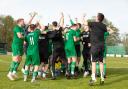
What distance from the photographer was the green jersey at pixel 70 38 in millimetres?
16312

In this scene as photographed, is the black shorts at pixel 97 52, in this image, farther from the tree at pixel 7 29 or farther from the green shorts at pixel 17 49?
the tree at pixel 7 29

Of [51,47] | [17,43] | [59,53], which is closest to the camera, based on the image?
[17,43]

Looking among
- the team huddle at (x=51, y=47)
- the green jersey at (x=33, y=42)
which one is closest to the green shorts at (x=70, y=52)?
the team huddle at (x=51, y=47)

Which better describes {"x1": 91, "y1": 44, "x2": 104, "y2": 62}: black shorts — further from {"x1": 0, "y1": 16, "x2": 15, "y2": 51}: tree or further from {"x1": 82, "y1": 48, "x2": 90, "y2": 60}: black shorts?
{"x1": 0, "y1": 16, "x2": 15, "y2": 51}: tree

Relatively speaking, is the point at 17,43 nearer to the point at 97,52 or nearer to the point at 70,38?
the point at 70,38

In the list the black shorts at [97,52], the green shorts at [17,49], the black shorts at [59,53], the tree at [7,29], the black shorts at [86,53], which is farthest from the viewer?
the tree at [7,29]

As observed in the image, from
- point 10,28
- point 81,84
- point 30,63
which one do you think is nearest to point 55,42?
point 30,63

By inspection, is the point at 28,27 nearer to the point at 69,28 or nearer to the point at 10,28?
the point at 69,28

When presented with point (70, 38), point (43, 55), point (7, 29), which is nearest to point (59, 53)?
point (43, 55)

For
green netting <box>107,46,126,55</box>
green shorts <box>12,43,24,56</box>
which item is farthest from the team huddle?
green netting <box>107,46,126,55</box>

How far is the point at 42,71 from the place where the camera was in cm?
1652

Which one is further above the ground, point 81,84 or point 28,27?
point 28,27

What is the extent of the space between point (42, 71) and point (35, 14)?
2469mm

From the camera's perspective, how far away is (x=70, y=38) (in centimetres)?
1645
